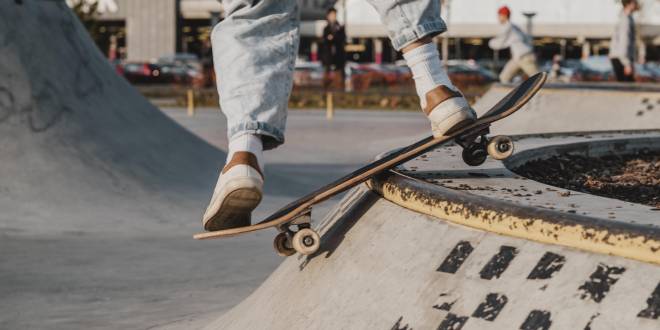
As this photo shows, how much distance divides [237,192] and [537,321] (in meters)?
1.12

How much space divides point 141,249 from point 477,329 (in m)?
4.10

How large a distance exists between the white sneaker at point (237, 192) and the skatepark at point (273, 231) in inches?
8.6

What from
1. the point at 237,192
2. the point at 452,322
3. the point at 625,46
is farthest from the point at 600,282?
the point at 625,46

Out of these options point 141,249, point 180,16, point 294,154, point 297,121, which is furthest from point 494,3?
point 141,249

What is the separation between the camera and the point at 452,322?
2.33 meters

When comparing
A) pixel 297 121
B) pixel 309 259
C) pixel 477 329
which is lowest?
pixel 297 121

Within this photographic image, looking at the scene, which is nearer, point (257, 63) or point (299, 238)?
point (299, 238)

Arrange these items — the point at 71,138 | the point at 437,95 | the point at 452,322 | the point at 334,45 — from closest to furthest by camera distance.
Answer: the point at 452,322 → the point at 437,95 → the point at 71,138 → the point at 334,45

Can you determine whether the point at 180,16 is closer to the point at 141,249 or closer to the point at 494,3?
the point at 494,3

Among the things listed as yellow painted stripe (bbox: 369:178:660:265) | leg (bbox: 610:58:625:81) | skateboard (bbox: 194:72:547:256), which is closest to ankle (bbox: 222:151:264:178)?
skateboard (bbox: 194:72:547:256)

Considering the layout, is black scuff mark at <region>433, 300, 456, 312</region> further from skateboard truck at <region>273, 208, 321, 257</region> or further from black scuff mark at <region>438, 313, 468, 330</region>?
skateboard truck at <region>273, 208, 321, 257</region>

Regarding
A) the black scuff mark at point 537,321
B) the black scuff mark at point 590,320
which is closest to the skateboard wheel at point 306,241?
the black scuff mark at point 537,321

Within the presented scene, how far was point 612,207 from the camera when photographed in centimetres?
247

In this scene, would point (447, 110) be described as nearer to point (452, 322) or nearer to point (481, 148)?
point (481, 148)
